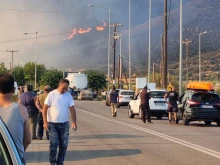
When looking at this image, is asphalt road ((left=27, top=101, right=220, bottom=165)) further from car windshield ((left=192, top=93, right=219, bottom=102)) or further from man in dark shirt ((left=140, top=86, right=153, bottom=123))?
man in dark shirt ((left=140, top=86, right=153, bottom=123))

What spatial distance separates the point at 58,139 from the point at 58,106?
0.63m

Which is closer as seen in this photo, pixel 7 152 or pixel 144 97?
pixel 7 152

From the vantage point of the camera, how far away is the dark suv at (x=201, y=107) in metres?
24.9

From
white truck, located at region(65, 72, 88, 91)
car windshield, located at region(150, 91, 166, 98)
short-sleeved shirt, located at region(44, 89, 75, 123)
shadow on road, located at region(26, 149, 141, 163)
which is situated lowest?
shadow on road, located at region(26, 149, 141, 163)

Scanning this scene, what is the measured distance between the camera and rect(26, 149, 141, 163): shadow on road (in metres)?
13.7

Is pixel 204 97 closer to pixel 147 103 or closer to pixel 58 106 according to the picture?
pixel 147 103

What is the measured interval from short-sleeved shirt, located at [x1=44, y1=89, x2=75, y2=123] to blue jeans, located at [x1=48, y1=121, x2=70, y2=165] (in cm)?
11

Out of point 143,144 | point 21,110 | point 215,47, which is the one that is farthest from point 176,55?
point 21,110

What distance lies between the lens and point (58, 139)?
11.2 meters

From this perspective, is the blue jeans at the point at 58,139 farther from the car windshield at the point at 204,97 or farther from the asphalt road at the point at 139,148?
the car windshield at the point at 204,97

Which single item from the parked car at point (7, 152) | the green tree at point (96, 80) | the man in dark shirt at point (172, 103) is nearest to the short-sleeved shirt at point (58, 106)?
the parked car at point (7, 152)

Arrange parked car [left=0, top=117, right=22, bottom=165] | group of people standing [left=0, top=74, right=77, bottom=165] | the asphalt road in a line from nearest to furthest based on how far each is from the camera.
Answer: parked car [left=0, top=117, right=22, bottom=165]
group of people standing [left=0, top=74, right=77, bottom=165]
the asphalt road

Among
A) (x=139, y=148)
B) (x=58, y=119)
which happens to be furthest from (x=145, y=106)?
(x=58, y=119)

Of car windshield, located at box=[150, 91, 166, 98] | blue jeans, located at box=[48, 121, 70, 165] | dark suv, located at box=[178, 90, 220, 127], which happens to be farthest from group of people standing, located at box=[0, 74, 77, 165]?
car windshield, located at box=[150, 91, 166, 98]
